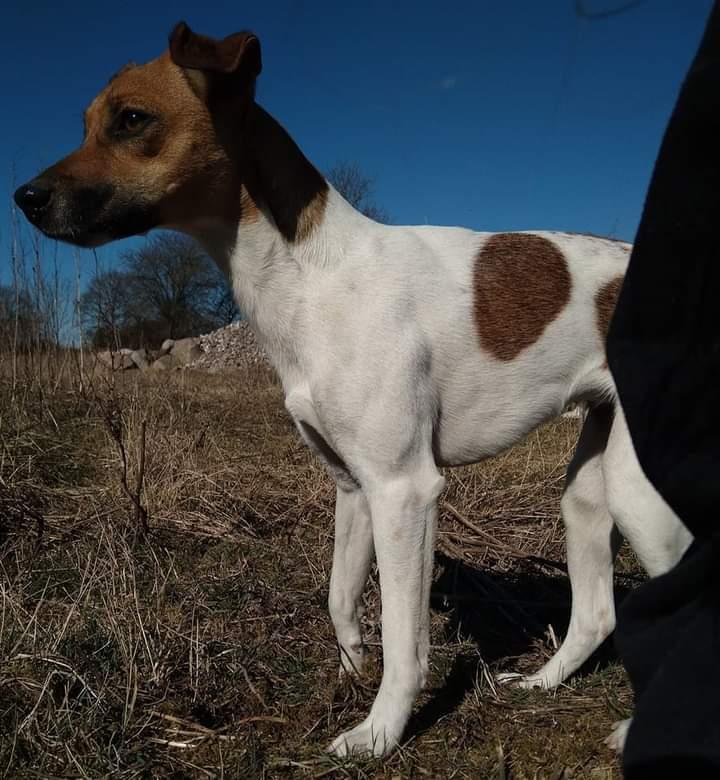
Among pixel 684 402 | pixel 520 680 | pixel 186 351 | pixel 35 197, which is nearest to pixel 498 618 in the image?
pixel 520 680

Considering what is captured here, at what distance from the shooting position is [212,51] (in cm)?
236

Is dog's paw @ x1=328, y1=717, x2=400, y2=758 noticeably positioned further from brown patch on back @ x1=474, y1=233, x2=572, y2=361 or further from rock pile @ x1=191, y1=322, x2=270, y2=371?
rock pile @ x1=191, y1=322, x2=270, y2=371

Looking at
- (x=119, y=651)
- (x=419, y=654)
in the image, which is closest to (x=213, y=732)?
(x=119, y=651)

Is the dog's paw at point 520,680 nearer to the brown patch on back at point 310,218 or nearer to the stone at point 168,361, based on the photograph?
the brown patch on back at point 310,218

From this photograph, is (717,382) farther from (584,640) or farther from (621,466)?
(584,640)

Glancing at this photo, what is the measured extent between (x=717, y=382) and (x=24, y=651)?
226 centimetres

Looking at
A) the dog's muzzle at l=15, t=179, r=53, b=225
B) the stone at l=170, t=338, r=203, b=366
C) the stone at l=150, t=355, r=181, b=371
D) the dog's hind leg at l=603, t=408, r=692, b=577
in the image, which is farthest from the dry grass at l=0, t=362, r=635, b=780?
the stone at l=170, t=338, r=203, b=366

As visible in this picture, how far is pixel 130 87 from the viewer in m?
2.49

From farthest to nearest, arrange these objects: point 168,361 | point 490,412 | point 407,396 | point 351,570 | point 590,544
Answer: point 168,361 → point 590,544 → point 351,570 → point 490,412 → point 407,396

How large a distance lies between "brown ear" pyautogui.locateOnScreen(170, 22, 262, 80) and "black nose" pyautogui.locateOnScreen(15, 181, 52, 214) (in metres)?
0.57

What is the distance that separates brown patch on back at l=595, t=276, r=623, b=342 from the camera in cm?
260

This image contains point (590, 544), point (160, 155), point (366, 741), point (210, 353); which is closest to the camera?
point (366, 741)

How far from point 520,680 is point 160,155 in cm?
219

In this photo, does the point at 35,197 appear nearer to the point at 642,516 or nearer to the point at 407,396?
the point at 407,396
